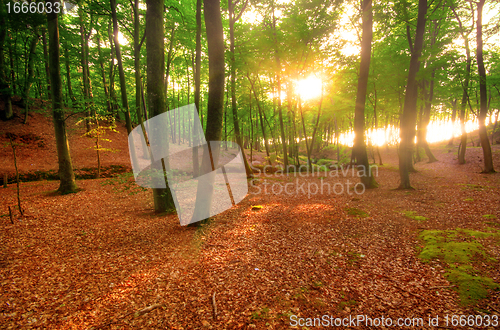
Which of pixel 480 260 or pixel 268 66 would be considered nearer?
pixel 480 260

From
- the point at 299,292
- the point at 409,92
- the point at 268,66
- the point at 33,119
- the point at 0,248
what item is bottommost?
the point at 299,292

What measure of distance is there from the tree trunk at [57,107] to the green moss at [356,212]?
12.7 metres

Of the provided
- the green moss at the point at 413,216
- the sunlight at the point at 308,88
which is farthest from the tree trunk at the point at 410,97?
the sunlight at the point at 308,88

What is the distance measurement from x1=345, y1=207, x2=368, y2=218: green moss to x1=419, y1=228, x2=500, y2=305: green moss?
1670 mm

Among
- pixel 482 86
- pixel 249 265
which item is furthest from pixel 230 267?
pixel 482 86

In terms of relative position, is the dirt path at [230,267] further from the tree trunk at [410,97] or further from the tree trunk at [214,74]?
the tree trunk at [214,74]

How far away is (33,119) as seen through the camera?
17.8 meters

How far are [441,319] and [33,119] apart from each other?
90.4 ft

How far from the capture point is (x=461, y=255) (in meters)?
3.76

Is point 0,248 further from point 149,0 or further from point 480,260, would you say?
point 480,260

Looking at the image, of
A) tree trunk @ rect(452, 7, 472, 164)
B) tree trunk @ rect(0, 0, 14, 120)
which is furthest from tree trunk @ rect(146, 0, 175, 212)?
tree trunk @ rect(452, 7, 472, 164)

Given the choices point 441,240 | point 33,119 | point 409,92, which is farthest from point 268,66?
point 33,119

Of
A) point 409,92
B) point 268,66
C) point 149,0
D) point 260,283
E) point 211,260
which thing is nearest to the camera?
point 260,283

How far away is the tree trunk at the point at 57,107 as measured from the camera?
9.20 metres
